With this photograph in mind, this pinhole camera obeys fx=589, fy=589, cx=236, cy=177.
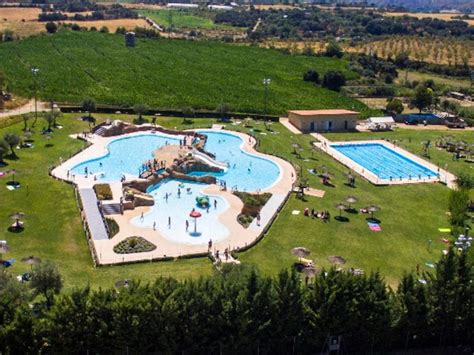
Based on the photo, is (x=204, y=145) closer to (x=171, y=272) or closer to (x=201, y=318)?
(x=171, y=272)

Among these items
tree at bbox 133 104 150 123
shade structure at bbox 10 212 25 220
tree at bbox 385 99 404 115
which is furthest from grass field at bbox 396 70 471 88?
shade structure at bbox 10 212 25 220

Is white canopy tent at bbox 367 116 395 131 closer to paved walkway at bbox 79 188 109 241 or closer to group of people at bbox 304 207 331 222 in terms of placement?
group of people at bbox 304 207 331 222

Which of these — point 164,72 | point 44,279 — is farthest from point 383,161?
point 164,72

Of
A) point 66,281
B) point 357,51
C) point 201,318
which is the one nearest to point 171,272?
point 66,281

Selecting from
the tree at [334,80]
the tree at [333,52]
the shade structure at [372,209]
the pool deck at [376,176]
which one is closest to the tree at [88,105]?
the pool deck at [376,176]

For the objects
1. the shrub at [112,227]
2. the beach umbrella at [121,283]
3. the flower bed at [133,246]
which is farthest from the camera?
the shrub at [112,227]

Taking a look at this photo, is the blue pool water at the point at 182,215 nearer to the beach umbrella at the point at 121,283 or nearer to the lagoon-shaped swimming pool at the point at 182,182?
the lagoon-shaped swimming pool at the point at 182,182

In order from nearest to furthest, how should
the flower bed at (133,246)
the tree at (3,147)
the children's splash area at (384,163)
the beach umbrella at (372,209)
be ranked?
the flower bed at (133,246) < the beach umbrella at (372,209) < the tree at (3,147) < the children's splash area at (384,163)
